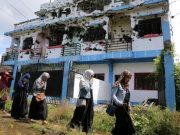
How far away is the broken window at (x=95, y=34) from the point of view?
16.9 metres

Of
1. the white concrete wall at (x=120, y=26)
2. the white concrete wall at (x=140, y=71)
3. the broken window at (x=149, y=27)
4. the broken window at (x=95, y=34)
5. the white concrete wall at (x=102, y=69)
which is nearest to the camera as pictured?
the white concrete wall at (x=140, y=71)

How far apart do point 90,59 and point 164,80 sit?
20.2 ft

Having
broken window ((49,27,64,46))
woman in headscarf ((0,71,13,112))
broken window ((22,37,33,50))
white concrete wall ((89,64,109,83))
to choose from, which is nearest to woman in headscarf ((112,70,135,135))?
woman in headscarf ((0,71,13,112))

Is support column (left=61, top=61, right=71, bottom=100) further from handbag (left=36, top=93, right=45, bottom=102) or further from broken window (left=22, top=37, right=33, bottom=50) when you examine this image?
broken window (left=22, top=37, right=33, bottom=50)

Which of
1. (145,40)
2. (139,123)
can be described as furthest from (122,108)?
(145,40)

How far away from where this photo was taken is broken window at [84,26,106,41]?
1690 centimetres

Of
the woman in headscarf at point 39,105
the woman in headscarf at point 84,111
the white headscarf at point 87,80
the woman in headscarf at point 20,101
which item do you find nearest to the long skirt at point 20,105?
the woman in headscarf at point 20,101

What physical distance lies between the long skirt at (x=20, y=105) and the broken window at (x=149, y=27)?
29.4 ft

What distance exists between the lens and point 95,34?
56.5ft

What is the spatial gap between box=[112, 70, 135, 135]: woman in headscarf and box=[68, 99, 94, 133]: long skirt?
3.40 ft

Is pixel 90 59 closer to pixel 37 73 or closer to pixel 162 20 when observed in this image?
pixel 37 73

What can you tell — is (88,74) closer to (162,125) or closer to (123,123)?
(123,123)

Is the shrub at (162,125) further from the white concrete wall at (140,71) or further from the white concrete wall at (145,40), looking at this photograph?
the white concrete wall at (145,40)

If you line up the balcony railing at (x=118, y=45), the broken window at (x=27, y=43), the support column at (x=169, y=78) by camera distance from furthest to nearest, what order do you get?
the broken window at (x=27, y=43) < the balcony railing at (x=118, y=45) < the support column at (x=169, y=78)
